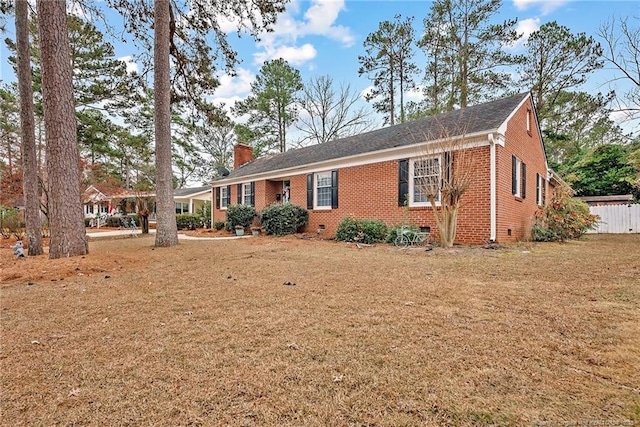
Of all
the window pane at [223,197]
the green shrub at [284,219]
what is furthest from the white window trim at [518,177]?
the window pane at [223,197]

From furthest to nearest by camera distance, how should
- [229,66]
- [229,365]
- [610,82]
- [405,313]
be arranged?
[610,82] → [229,66] → [405,313] → [229,365]

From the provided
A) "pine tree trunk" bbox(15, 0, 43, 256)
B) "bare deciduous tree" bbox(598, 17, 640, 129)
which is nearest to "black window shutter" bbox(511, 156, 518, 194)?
"bare deciduous tree" bbox(598, 17, 640, 129)

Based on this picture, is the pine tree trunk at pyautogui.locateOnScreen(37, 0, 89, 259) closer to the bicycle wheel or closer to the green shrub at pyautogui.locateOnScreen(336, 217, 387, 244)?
the green shrub at pyautogui.locateOnScreen(336, 217, 387, 244)

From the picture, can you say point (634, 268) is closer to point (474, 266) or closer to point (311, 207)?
point (474, 266)

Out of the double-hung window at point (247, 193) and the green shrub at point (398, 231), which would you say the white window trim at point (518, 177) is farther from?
the double-hung window at point (247, 193)

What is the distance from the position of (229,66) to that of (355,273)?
9.85 m

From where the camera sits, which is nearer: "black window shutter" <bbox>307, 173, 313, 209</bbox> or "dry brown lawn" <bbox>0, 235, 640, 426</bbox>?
"dry brown lawn" <bbox>0, 235, 640, 426</bbox>

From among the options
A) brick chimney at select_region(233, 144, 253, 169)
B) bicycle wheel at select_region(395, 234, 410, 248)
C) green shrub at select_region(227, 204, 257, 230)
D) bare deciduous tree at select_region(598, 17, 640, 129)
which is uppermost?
bare deciduous tree at select_region(598, 17, 640, 129)

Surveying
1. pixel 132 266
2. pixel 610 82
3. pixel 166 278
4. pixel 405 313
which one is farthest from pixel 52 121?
pixel 610 82

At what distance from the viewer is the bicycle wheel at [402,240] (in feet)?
30.0

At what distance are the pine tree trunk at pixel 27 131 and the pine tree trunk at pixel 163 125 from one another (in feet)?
9.38

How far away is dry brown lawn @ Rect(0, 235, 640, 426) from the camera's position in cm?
162

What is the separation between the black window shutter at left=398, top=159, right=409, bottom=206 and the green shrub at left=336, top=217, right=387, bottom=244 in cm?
104

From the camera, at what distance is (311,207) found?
13438 mm
